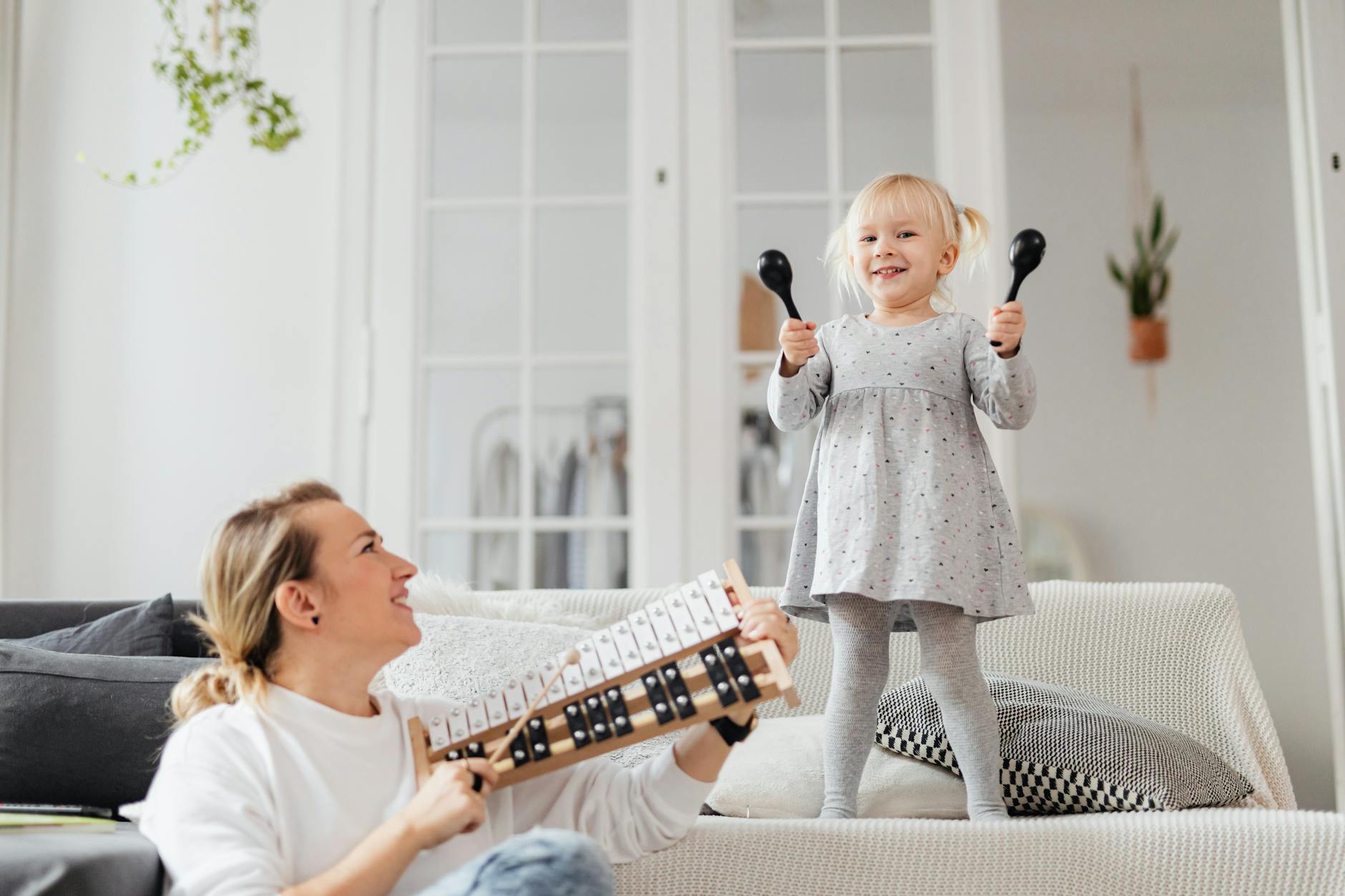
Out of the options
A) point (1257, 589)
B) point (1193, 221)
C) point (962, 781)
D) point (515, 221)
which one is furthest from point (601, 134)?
point (1257, 589)

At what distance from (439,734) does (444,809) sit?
165mm

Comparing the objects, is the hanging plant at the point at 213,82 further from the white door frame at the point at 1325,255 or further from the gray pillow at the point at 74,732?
the white door frame at the point at 1325,255

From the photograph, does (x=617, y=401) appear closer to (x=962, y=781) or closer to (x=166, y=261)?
(x=166, y=261)

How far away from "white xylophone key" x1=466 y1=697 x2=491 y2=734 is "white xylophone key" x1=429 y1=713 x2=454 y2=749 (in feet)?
0.08

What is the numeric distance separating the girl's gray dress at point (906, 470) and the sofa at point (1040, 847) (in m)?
0.33

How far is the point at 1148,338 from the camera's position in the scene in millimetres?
4133

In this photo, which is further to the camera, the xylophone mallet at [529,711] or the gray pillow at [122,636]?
the gray pillow at [122,636]

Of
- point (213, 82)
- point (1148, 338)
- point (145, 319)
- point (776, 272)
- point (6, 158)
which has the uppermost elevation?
point (213, 82)

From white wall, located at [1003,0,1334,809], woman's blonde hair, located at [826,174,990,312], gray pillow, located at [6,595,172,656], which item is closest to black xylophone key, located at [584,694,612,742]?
woman's blonde hair, located at [826,174,990,312]

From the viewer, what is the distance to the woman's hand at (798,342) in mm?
1575

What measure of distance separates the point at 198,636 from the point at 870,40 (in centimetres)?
211

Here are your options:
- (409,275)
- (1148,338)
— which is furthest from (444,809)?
(1148,338)

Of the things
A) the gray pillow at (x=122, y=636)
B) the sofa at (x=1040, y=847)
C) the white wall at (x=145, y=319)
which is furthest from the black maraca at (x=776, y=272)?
the white wall at (x=145, y=319)

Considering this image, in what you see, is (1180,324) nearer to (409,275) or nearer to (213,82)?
(409,275)
